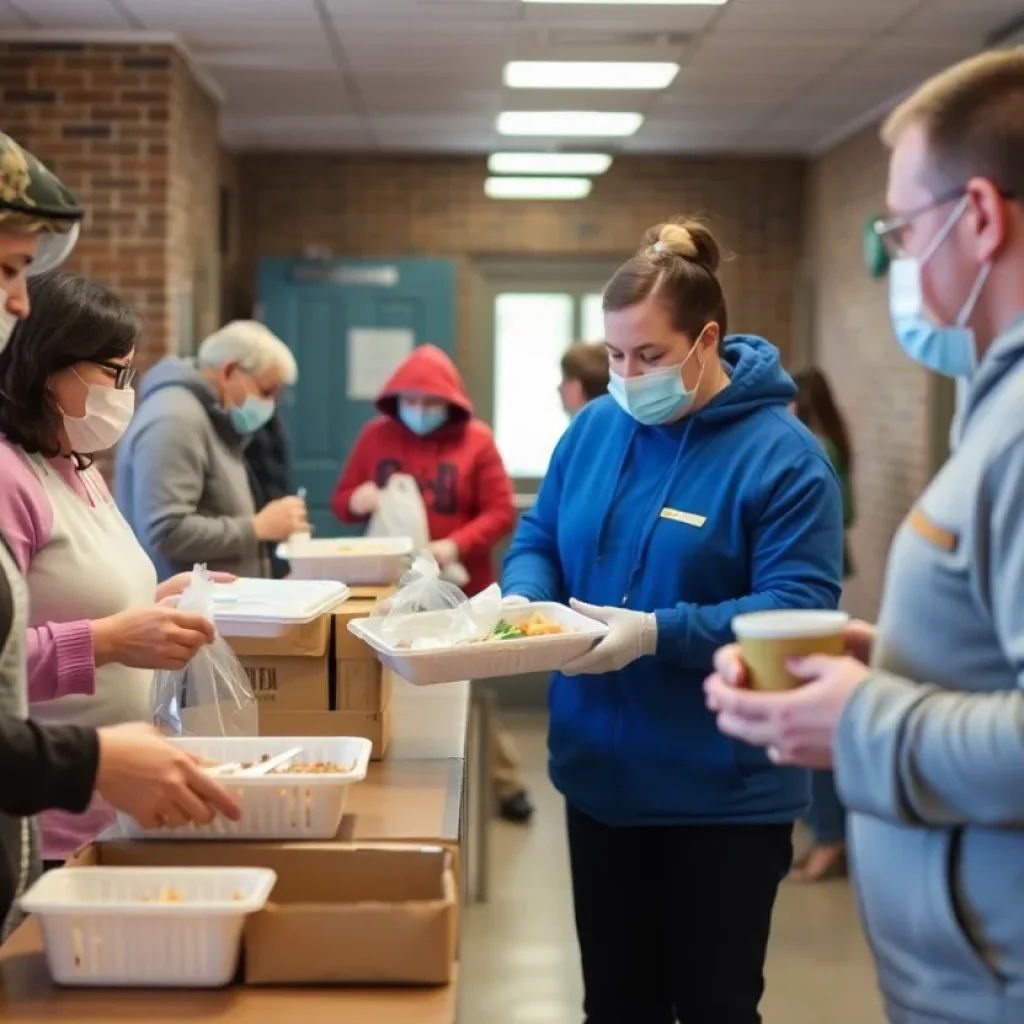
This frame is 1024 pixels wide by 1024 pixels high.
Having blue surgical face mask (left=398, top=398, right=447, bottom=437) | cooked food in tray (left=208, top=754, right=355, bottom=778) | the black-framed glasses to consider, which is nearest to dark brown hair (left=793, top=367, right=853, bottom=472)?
blue surgical face mask (left=398, top=398, right=447, bottom=437)

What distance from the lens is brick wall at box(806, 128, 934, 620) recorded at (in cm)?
578

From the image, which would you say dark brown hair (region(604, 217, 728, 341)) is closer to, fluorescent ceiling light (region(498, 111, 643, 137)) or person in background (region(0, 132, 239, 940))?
person in background (region(0, 132, 239, 940))

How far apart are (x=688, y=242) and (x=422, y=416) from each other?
222 cm

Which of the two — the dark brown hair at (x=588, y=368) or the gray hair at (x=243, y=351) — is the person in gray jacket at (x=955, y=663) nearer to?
the gray hair at (x=243, y=351)

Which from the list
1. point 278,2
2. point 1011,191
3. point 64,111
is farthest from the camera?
point 64,111

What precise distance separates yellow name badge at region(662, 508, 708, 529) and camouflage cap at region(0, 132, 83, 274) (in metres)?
0.97

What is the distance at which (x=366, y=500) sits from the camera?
4.16 metres

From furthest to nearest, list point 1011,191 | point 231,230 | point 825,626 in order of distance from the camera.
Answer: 1. point 231,230
2. point 825,626
3. point 1011,191

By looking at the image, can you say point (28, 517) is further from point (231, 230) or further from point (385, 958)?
point (231, 230)

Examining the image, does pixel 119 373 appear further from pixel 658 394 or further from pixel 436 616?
pixel 658 394

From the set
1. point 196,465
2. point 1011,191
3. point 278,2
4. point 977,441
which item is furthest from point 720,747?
point 278,2

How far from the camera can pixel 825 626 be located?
1319 millimetres

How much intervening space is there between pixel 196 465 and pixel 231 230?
3765 mm

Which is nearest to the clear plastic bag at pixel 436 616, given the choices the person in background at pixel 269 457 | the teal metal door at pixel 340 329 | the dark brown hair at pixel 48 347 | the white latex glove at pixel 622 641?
the white latex glove at pixel 622 641
